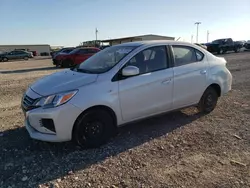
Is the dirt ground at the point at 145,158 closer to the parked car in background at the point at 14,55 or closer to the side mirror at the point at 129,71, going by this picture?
the side mirror at the point at 129,71

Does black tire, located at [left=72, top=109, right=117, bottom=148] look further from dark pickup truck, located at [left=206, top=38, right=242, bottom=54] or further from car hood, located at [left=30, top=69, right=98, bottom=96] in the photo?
dark pickup truck, located at [left=206, top=38, right=242, bottom=54]

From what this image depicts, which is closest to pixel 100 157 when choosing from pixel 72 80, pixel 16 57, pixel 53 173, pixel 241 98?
pixel 53 173

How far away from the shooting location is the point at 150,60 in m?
4.64

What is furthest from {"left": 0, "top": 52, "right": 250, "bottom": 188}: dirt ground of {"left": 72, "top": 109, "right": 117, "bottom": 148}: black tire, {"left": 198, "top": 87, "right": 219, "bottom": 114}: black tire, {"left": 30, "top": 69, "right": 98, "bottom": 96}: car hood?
{"left": 30, "top": 69, "right": 98, "bottom": 96}: car hood

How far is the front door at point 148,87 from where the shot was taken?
4.23m

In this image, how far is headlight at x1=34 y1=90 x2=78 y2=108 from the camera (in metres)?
3.70

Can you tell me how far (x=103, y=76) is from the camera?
4.06 meters

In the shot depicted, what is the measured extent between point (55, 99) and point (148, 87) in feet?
5.32

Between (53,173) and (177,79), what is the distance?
2810 millimetres

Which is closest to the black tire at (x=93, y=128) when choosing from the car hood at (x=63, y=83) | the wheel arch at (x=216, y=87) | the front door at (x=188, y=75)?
the car hood at (x=63, y=83)

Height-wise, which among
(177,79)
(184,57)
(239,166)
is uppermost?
(184,57)

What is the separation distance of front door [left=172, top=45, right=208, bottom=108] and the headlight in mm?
2118

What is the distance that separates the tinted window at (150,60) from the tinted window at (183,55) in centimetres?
30

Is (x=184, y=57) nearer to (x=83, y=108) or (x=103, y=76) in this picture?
(x=103, y=76)
